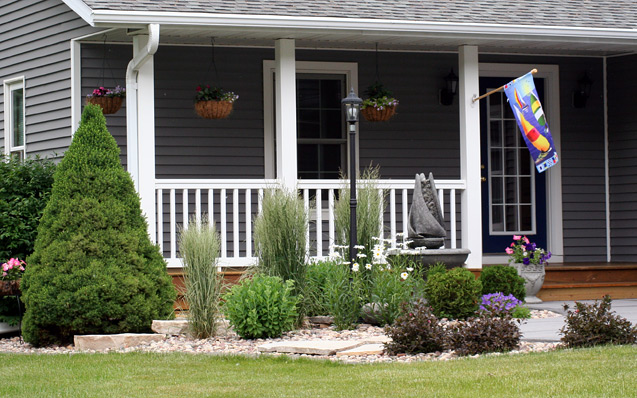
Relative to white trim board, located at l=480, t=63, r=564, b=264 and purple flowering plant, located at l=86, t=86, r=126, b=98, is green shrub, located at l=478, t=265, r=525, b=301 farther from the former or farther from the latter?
purple flowering plant, located at l=86, t=86, r=126, b=98

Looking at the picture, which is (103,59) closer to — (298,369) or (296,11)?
(296,11)

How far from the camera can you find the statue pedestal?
864 centimetres

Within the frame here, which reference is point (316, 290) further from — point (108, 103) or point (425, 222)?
point (108, 103)

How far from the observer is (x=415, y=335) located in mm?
6566

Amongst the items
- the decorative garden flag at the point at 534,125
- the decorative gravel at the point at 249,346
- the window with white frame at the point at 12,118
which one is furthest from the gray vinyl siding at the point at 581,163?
the window with white frame at the point at 12,118

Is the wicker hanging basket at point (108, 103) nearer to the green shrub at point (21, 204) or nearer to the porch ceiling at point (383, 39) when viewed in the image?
the porch ceiling at point (383, 39)

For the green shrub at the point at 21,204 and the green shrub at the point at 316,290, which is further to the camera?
the green shrub at the point at 21,204

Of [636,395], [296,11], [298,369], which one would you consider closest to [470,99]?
[296,11]

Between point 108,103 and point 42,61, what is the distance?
147 centimetres

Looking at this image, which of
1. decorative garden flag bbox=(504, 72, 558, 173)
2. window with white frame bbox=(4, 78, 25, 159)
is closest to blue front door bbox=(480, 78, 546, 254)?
decorative garden flag bbox=(504, 72, 558, 173)

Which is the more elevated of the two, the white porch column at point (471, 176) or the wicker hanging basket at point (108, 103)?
the wicker hanging basket at point (108, 103)

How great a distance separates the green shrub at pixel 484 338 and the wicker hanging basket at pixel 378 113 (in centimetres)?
412

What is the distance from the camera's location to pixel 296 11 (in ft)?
30.6

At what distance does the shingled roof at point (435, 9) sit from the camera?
9023mm
